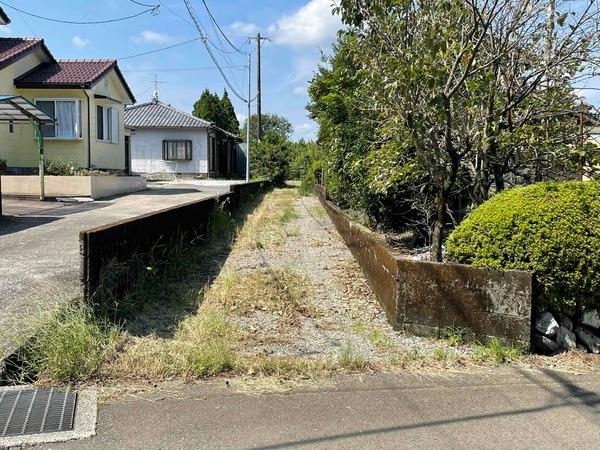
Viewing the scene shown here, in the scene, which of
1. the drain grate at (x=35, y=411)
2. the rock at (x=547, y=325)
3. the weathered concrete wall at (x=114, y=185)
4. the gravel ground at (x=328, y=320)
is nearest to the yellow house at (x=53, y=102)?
the weathered concrete wall at (x=114, y=185)

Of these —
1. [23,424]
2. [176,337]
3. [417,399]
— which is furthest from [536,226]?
[23,424]

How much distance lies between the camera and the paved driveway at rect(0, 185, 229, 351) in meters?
4.93

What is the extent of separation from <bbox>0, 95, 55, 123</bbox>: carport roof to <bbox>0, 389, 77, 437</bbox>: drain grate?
10393mm

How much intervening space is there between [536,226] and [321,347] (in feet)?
7.12

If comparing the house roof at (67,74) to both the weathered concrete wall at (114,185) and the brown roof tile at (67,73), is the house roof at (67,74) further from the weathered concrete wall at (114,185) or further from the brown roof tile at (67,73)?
the weathered concrete wall at (114,185)

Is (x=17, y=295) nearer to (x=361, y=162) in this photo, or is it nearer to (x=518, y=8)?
(x=361, y=162)

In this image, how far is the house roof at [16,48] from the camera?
17138mm

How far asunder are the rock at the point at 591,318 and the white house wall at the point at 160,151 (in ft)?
96.0

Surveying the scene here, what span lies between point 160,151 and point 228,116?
98.9ft

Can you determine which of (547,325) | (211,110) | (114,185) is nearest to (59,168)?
(114,185)

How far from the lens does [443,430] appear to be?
3.24 metres

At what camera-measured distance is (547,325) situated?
183 inches

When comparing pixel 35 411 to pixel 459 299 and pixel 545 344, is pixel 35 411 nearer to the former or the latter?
pixel 459 299

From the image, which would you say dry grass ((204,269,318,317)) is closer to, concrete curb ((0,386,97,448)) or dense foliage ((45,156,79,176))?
concrete curb ((0,386,97,448))
